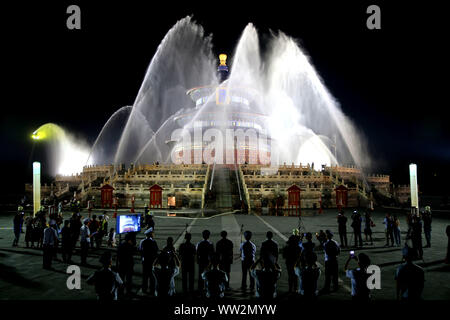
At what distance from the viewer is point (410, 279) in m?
4.52

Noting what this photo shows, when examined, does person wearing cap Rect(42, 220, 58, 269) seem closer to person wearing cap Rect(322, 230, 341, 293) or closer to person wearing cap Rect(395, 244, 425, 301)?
person wearing cap Rect(322, 230, 341, 293)

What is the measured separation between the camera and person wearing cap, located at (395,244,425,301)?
4480 mm

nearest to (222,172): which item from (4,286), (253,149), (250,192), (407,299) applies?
(250,192)

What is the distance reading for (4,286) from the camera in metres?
7.12

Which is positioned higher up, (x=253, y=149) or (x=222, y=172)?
(x=253, y=149)

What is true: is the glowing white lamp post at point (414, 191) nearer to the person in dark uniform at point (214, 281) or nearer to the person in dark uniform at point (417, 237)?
the person in dark uniform at point (417, 237)

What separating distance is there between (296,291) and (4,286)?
22.9 ft

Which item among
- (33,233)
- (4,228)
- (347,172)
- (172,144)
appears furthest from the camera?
(172,144)

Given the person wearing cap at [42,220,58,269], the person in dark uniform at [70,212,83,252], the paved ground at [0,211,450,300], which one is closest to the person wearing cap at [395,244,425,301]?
the paved ground at [0,211,450,300]

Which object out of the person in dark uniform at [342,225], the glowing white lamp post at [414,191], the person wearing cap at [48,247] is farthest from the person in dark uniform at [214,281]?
the glowing white lamp post at [414,191]

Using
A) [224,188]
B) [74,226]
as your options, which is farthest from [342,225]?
[224,188]

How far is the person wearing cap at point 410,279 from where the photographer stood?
448 cm
